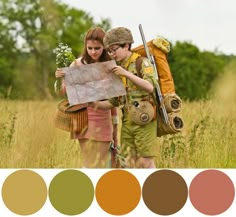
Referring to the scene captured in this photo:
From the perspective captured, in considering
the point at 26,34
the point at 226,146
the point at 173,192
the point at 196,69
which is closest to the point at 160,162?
the point at 226,146

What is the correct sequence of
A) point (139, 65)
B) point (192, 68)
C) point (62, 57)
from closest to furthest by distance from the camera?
point (139, 65) < point (62, 57) < point (192, 68)

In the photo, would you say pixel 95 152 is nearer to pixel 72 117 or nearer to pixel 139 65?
pixel 72 117

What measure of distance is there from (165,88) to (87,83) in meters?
0.57

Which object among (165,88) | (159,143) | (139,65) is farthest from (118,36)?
(159,143)

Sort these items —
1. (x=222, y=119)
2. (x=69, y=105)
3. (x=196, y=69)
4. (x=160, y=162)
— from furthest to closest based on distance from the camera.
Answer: (x=196, y=69), (x=222, y=119), (x=160, y=162), (x=69, y=105)

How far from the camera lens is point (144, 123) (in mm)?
5434

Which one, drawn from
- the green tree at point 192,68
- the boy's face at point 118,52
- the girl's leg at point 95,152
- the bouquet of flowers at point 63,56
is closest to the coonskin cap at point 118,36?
the boy's face at point 118,52

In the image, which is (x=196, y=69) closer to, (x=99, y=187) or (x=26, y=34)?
(x=26, y=34)

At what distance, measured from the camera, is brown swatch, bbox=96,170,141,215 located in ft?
16.8

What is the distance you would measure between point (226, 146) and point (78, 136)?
2211 mm

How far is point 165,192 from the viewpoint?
17.4ft

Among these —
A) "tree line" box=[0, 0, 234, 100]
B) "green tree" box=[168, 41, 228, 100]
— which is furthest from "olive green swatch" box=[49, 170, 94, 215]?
"tree line" box=[0, 0, 234, 100]

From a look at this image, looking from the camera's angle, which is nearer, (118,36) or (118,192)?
(118,192)

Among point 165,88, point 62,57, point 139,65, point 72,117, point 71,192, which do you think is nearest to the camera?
point 71,192
